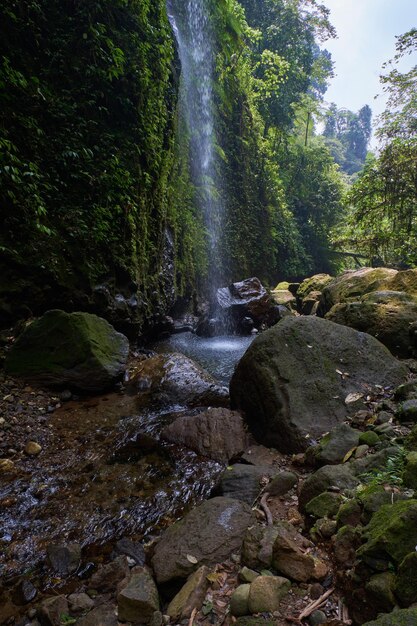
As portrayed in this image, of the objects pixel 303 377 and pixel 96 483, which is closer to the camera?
pixel 96 483

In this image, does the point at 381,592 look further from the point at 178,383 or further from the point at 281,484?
the point at 178,383

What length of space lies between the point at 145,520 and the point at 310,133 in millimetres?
34814

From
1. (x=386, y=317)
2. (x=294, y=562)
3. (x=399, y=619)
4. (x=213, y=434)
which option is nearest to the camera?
(x=399, y=619)

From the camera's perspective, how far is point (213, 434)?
162 inches

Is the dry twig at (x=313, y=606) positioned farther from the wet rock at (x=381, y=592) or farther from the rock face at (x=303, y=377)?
the rock face at (x=303, y=377)

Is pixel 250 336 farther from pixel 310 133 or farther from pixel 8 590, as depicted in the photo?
pixel 310 133

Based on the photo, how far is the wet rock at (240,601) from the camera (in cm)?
177

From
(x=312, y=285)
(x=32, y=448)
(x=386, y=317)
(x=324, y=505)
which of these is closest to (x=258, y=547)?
(x=324, y=505)

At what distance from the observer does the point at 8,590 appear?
7.43ft

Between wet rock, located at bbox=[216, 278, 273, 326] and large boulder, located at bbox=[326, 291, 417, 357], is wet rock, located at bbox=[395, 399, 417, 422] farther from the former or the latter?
wet rock, located at bbox=[216, 278, 273, 326]

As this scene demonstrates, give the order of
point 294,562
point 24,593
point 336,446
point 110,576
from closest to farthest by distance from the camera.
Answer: point 294,562
point 24,593
point 110,576
point 336,446

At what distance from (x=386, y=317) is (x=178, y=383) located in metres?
3.75

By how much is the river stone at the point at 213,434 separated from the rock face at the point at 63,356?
1505 mm

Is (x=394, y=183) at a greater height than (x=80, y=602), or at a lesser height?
greater
